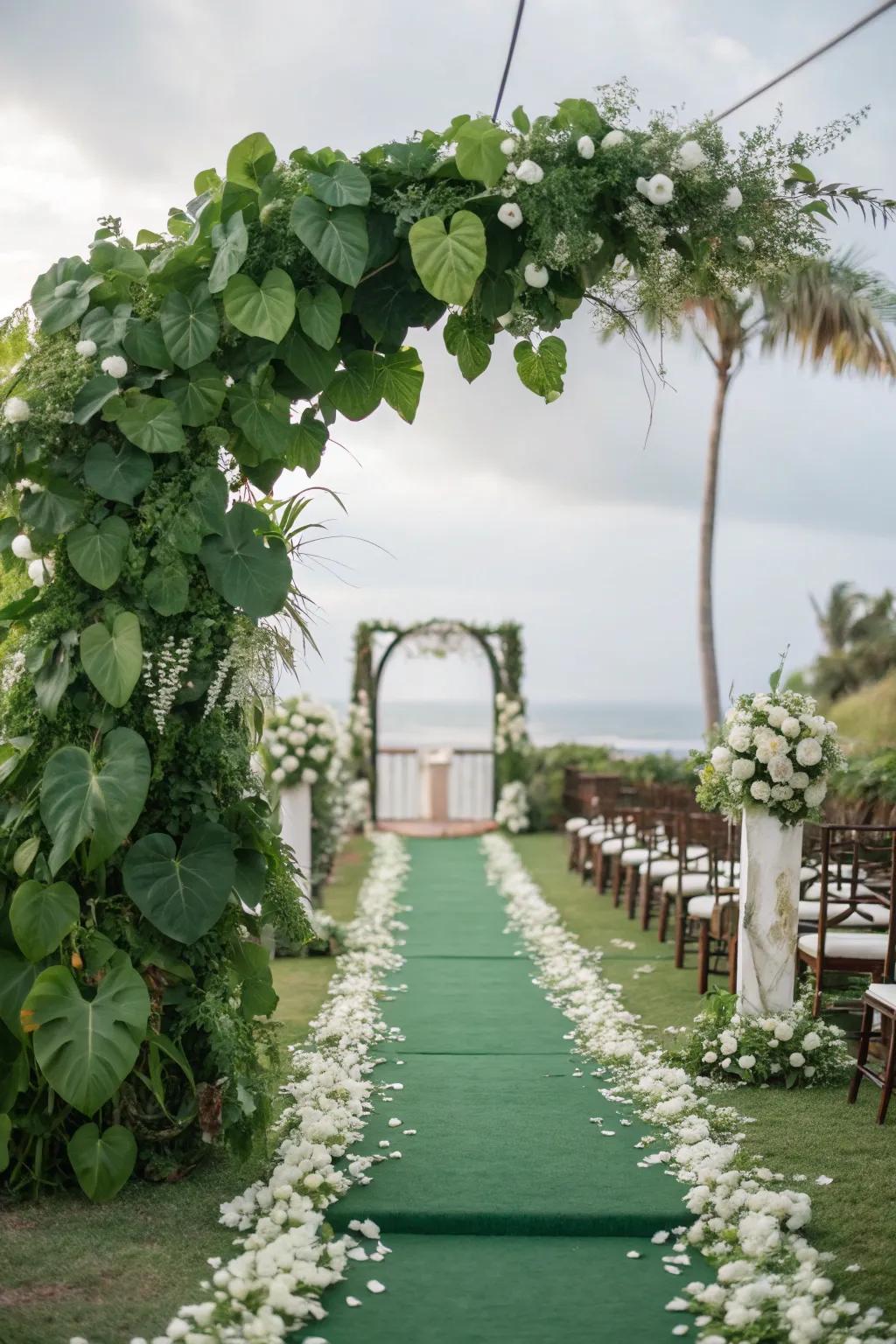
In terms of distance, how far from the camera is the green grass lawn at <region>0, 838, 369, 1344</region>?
2.93 m

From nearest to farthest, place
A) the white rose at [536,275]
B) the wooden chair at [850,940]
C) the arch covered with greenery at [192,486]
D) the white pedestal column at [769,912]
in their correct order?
1. the arch covered with greenery at [192,486]
2. the white rose at [536,275]
3. the wooden chair at [850,940]
4. the white pedestal column at [769,912]

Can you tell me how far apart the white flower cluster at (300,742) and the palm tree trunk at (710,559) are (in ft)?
21.7

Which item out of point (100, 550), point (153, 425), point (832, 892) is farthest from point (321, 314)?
point (832, 892)

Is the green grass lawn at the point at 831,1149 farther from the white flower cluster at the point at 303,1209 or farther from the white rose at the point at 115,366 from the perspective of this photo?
the white rose at the point at 115,366

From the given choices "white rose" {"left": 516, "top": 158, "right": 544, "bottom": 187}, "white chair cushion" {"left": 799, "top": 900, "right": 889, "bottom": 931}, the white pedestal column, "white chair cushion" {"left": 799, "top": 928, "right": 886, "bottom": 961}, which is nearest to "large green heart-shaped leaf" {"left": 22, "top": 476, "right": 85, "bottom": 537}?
"white rose" {"left": 516, "top": 158, "right": 544, "bottom": 187}

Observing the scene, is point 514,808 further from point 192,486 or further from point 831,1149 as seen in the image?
point 192,486

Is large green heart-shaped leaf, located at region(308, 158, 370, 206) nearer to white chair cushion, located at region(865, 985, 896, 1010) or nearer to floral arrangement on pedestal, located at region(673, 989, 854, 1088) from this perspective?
white chair cushion, located at region(865, 985, 896, 1010)

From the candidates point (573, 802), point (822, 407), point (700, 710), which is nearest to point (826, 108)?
point (573, 802)

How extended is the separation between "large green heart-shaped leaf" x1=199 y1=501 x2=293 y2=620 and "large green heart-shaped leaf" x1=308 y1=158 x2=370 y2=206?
37.4 inches

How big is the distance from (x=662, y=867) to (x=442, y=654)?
272 inches

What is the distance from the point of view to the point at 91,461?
3.77 metres

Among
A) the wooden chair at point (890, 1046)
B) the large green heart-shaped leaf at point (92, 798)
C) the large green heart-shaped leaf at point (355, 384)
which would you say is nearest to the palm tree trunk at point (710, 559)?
the wooden chair at point (890, 1046)

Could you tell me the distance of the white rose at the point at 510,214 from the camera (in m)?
3.74

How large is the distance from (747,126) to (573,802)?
7.06m
